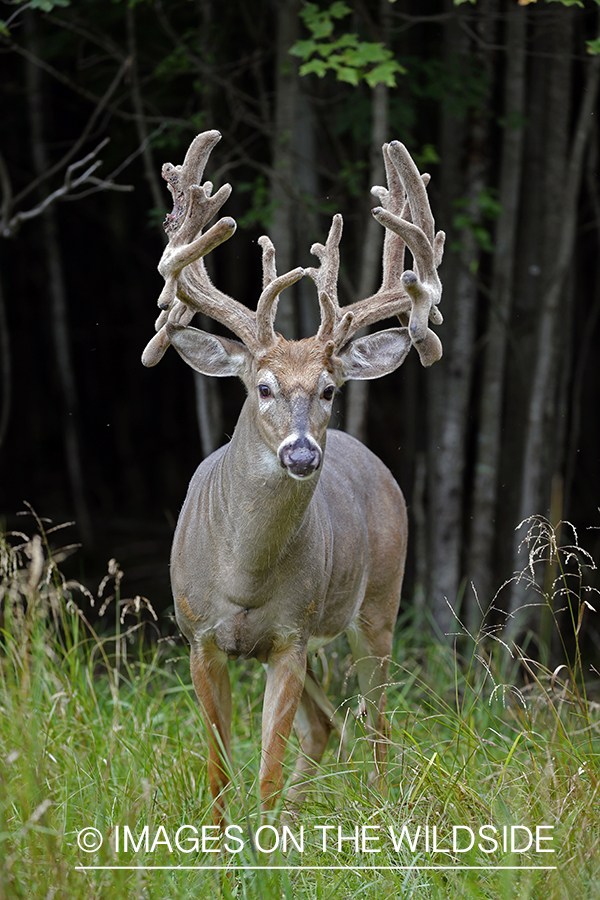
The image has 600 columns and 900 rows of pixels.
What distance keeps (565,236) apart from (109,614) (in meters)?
4.96

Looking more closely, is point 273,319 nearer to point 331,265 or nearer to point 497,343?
point 331,265

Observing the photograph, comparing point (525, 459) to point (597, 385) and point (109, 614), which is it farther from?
point (597, 385)

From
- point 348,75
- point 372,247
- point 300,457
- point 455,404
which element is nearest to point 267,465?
point 300,457

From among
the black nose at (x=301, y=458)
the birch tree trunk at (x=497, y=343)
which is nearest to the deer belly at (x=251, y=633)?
the black nose at (x=301, y=458)

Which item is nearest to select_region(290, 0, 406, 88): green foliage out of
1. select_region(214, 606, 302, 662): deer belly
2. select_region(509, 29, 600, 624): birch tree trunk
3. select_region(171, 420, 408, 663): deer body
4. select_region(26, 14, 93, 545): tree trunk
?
select_region(171, 420, 408, 663): deer body

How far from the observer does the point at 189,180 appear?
384 cm

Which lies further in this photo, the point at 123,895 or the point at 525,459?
the point at 525,459

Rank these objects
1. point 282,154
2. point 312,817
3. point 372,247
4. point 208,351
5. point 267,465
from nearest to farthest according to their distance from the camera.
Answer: point 312,817, point 267,465, point 208,351, point 372,247, point 282,154

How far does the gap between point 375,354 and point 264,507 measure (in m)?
0.74

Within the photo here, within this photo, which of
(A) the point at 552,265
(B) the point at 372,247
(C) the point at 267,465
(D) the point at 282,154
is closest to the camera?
(C) the point at 267,465

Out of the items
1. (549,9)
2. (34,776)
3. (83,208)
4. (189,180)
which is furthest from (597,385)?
(34,776)

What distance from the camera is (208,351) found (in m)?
3.77

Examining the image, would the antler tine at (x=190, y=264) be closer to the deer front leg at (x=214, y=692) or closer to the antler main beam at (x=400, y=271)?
the antler main beam at (x=400, y=271)

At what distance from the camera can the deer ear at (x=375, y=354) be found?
386cm
